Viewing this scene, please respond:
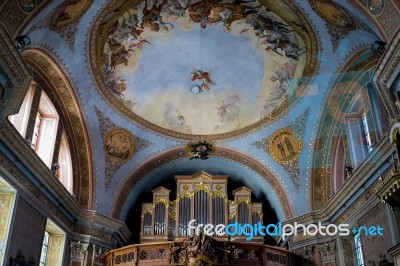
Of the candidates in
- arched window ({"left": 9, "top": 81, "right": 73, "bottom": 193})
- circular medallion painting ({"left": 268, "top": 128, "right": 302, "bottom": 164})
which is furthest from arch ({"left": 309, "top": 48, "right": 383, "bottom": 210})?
arched window ({"left": 9, "top": 81, "right": 73, "bottom": 193})

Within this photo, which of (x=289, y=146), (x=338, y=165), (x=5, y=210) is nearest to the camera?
(x=5, y=210)

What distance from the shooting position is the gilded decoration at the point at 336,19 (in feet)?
41.4

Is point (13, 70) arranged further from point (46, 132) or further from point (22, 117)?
point (46, 132)

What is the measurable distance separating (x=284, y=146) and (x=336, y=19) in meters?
6.93

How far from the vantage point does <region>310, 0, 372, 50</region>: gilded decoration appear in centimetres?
1263

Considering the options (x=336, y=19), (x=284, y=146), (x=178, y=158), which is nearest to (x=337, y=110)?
(x=284, y=146)

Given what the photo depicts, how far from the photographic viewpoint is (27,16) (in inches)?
444

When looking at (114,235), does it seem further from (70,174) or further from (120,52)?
(120,52)

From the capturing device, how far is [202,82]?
19469mm

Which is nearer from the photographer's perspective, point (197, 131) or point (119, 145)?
point (119, 145)

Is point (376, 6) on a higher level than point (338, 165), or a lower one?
higher

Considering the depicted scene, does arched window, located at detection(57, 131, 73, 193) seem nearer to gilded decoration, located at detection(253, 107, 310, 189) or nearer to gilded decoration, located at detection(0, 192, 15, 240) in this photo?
gilded decoration, located at detection(0, 192, 15, 240)

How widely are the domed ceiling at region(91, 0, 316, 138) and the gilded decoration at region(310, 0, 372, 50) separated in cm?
100

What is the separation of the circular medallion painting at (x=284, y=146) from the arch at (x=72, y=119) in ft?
25.8
